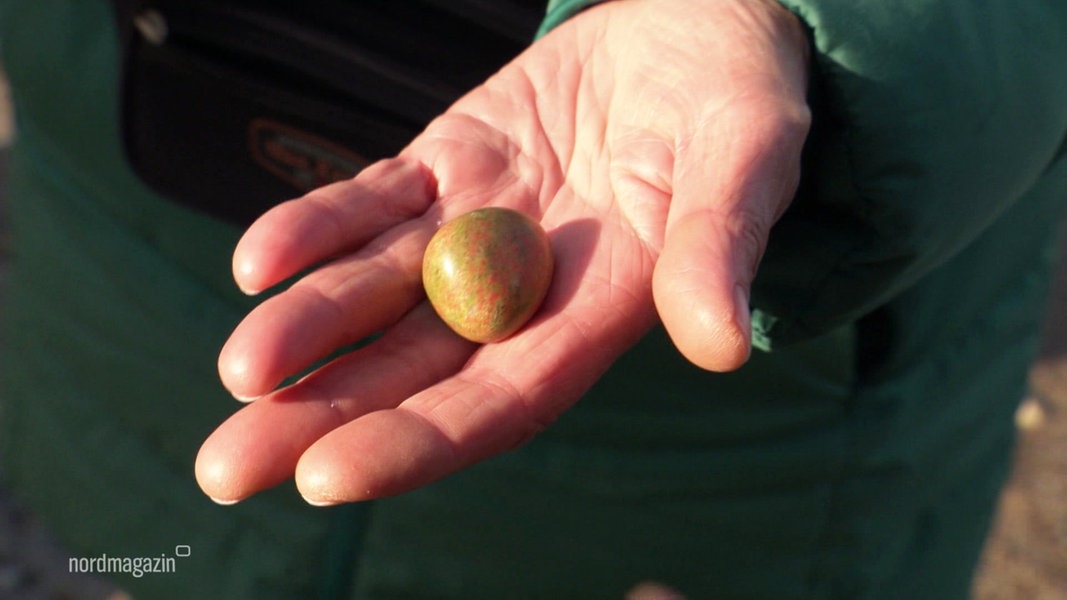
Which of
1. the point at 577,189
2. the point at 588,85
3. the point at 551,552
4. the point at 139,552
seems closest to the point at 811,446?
the point at 551,552

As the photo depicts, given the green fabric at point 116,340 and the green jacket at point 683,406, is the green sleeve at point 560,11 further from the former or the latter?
the green fabric at point 116,340

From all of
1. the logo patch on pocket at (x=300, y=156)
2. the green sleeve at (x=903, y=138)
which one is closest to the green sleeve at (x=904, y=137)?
the green sleeve at (x=903, y=138)

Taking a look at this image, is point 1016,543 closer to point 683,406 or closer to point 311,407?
point 683,406

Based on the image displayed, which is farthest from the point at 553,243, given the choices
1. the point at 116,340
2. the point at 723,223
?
the point at 116,340

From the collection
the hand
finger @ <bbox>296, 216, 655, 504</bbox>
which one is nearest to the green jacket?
the hand

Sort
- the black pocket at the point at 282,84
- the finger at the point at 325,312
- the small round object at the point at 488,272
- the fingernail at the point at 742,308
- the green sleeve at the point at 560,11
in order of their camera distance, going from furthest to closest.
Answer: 1. the black pocket at the point at 282,84
2. the green sleeve at the point at 560,11
3. the small round object at the point at 488,272
4. the finger at the point at 325,312
5. the fingernail at the point at 742,308

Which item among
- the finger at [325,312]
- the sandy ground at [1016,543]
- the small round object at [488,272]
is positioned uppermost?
the finger at [325,312]
